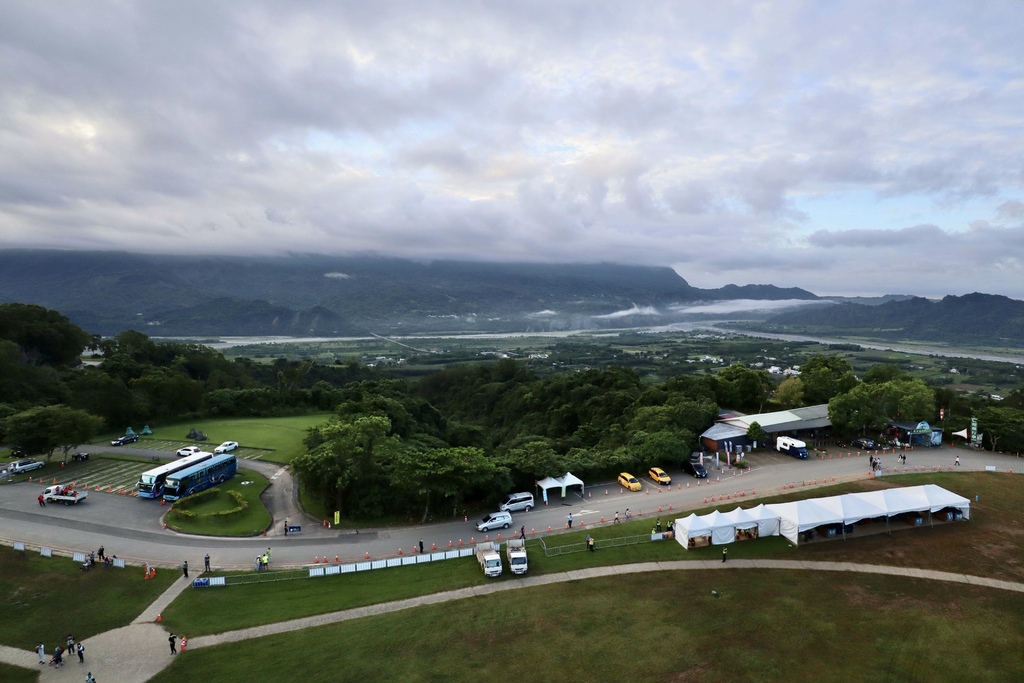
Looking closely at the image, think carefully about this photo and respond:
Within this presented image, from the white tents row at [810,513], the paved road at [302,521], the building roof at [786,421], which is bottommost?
the paved road at [302,521]

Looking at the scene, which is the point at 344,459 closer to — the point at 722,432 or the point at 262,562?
the point at 262,562

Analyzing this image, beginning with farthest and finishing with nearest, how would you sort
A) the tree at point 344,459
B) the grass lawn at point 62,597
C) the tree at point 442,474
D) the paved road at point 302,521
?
the tree at point 344,459, the tree at point 442,474, the paved road at point 302,521, the grass lawn at point 62,597

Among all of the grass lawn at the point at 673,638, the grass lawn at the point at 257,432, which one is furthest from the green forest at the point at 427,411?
the grass lawn at the point at 673,638

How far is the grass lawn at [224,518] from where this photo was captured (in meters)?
30.9

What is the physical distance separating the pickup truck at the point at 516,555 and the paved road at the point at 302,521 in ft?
9.84

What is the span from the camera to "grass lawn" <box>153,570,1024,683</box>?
62.1 feet

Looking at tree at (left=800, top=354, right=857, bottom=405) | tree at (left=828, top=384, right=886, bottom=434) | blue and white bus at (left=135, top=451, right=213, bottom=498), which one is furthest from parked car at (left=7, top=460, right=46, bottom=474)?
tree at (left=800, top=354, right=857, bottom=405)

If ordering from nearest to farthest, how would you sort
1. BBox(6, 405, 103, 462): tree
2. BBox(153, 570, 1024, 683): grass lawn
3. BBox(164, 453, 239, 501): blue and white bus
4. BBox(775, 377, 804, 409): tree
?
BBox(153, 570, 1024, 683): grass lawn → BBox(164, 453, 239, 501): blue and white bus → BBox(6, 405, 103, 462): tree → BBox(775, 377, 804, 409): tree

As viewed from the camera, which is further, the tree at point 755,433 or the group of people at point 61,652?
the tree at point 755,433

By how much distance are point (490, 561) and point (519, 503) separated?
825 cm

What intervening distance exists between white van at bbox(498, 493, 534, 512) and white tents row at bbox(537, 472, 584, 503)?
5.11 feet

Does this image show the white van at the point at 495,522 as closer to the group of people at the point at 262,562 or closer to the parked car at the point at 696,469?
the group of people at the point at 262,562

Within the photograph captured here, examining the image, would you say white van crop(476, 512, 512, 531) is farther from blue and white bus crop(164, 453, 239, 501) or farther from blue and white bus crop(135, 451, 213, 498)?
blue and white bus crop(135, 451, 213, 498)

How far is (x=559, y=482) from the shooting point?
3569cm
